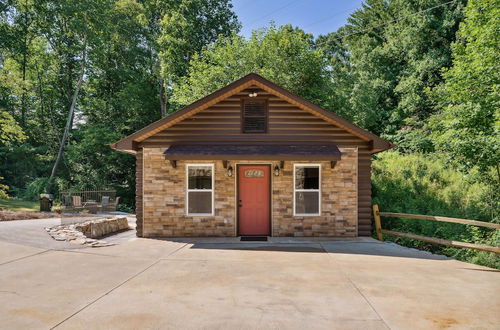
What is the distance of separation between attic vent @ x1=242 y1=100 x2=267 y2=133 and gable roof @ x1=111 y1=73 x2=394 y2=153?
53cm

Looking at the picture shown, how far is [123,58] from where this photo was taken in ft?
95.4

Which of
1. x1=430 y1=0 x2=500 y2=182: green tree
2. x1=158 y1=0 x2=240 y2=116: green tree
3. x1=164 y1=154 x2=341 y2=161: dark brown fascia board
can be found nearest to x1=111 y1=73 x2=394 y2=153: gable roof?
x1=164 y1=154 x2=341 y2=161: dark brown fascia board

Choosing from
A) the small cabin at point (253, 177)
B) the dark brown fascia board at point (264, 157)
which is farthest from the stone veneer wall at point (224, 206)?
the dark brown fascia board at point (264, 157)

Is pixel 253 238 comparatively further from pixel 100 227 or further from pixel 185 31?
pixel 185 31

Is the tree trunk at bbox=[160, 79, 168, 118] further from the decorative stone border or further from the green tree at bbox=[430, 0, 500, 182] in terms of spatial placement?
the green tree at bbox=[430, 0, 500, 182]

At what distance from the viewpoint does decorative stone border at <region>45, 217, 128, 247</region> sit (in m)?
9.01

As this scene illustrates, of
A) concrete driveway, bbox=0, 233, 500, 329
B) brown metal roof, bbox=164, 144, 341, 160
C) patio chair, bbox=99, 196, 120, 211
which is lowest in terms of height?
concrete driveway, bbox=0, 233, 500, 329

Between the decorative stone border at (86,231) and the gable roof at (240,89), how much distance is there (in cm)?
295

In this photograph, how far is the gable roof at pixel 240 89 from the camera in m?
9.64

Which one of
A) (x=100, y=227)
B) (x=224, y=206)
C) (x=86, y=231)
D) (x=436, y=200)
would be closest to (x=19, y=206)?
(x=100, y=227)

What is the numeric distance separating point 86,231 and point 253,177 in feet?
19.4

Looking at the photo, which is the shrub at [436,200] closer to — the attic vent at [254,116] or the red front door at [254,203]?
the red front door at [254,203]

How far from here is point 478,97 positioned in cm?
1177

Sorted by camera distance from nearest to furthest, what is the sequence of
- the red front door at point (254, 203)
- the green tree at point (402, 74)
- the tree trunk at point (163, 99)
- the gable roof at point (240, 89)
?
the gable roof at point (240, 89)
the red front door at point (254, 203)
the green tree at point (402, 74)
the tree trunk at point (163, 99)
